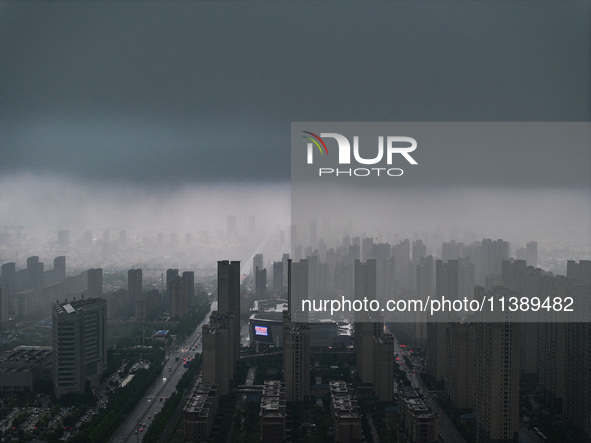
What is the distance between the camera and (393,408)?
516 centimetres

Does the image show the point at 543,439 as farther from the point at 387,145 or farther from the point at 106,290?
the point at 106,290

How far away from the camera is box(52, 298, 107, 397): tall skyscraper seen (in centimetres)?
570

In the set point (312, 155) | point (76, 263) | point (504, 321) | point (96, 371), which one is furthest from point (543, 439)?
point (76, 263)

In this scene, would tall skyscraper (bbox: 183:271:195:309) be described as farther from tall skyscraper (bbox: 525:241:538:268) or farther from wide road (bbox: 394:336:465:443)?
tall skyscraper (bbox: 525:241:538:268)

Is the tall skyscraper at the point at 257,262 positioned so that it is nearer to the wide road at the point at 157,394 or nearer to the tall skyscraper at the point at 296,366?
the wide road at the point at 157,394

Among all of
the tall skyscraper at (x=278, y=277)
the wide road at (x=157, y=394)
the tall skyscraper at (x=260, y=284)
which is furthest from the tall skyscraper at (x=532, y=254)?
the tall skyscraper at (x=260, y=284)

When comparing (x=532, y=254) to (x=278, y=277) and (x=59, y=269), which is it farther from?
(x=59, y=269)

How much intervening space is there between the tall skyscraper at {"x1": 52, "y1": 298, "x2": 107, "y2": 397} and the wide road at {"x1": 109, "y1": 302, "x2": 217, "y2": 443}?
2.33 ft

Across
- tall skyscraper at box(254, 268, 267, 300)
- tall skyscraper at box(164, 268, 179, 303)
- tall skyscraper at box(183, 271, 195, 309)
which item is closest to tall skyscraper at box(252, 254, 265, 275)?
tall skyscraper at box(254, 268, 267, 300)

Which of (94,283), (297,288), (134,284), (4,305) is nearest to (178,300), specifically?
(134,284)

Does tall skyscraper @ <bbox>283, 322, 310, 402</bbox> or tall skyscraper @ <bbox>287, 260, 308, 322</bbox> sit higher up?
tall skyscraper @ <bbox>287, 260, 308, 322</bbox>

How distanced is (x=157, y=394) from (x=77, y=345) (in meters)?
1.06

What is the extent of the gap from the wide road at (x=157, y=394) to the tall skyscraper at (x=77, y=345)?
710 mm

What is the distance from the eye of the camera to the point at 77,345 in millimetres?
5848
